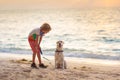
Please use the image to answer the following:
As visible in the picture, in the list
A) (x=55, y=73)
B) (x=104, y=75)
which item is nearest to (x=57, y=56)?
(x=55, y=73)

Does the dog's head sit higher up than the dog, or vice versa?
the dog's head

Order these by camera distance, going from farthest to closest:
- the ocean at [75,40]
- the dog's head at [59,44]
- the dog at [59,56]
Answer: the ocean at [75,40], the dog at [59,56], the dog's head at [59,44]

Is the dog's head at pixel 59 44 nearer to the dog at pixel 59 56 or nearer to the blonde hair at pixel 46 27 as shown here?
the dog at pixel 59 56

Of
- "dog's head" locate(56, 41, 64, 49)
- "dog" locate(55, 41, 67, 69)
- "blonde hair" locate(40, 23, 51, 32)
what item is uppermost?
"blonde hair" locate(40, 23, 51, 32)

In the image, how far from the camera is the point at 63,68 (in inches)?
334

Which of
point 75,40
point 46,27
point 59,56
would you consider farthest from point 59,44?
point 75,40

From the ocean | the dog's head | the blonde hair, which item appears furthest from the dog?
the ocean

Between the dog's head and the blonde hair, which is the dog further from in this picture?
the blonde hair

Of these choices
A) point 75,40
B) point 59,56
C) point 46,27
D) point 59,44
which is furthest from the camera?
point 75,40

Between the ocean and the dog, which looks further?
the ocean

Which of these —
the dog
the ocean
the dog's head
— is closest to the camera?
the dog's head

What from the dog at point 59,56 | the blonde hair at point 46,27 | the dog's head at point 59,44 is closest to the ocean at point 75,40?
the dog at point 59,56

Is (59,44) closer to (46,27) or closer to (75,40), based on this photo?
(46,27)

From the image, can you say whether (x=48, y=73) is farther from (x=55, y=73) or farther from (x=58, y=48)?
(x=58, y=48)
